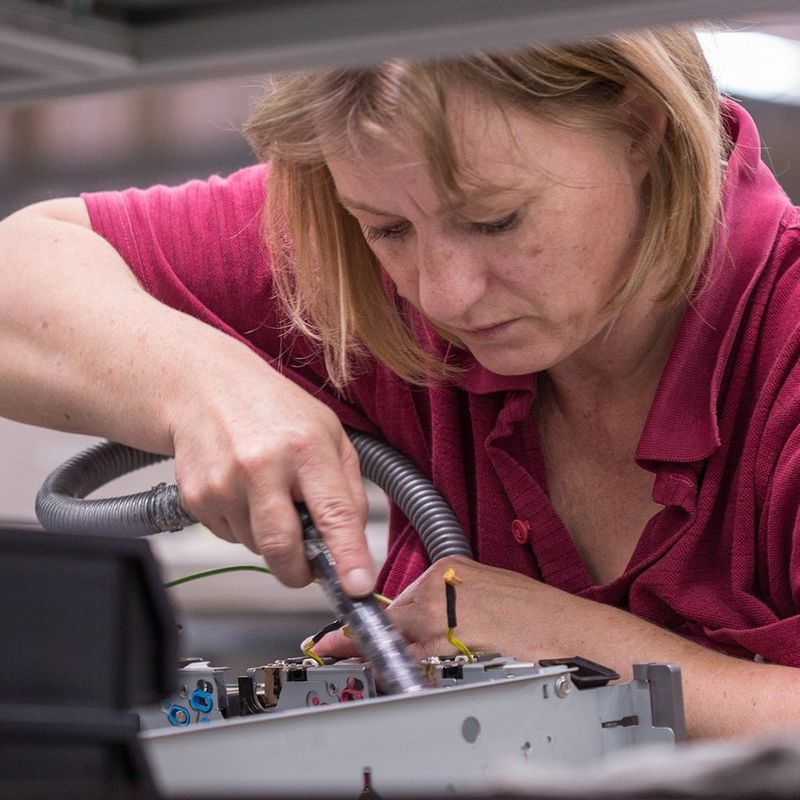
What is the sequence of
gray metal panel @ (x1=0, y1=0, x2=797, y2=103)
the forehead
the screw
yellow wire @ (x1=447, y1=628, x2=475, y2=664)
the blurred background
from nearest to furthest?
gray metal panel @ (x1=0, y1=0, x2=797, y2=103) → the screw → the forehead → yellow wire @ (x1=447, y1=628, x2=475, y2=664) → the blurred background

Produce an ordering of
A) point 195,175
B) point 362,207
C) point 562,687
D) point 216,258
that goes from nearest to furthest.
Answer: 1. point 562,687
2. point 362,207
3. point 216,258
4. point 195,175

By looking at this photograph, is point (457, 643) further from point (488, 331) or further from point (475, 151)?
point (475, 151)

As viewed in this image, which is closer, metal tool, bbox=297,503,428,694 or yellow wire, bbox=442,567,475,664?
metal tool, bbox=297,503,428,694

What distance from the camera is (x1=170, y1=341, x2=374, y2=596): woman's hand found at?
3.75 ft

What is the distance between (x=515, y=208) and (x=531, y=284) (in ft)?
0.30

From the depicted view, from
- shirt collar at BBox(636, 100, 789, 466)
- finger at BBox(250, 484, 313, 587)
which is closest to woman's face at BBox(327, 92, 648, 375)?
shirt collar at BBox(636, 100, 789, 466)

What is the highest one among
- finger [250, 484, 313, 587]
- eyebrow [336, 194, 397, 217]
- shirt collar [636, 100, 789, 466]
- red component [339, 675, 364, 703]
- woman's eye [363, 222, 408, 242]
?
eyebrow [336, 194, 397, 217]

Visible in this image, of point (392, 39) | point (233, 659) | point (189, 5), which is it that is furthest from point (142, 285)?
point (233, 659)

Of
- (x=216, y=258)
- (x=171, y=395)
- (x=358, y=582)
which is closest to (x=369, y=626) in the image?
(x=358, y=582)

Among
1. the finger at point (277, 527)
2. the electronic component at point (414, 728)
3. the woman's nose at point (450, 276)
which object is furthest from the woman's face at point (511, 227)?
the electronic component at point (414, 728)

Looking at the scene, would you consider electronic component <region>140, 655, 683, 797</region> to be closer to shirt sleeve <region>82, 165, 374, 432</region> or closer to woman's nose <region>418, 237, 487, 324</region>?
woman's nose <region>418, 237, 487, 324</region>

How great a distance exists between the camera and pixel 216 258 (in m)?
1.60

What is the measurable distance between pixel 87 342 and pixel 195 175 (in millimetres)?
2403

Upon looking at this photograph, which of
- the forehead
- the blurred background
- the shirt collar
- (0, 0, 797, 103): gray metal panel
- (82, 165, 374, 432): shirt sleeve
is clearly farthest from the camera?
the blurred background
